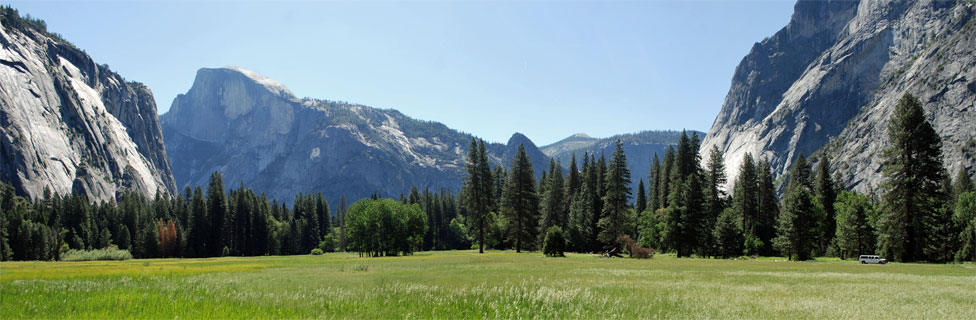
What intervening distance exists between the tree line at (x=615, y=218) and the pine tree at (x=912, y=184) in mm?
84

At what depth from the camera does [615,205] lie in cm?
6425

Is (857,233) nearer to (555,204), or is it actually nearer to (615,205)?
A: (615,205)

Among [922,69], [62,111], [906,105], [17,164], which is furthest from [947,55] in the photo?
[62,111]

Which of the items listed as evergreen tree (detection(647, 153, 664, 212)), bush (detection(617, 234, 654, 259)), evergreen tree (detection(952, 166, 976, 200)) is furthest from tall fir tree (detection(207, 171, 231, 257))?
evergreen tree (detection(952, 166, 976, 200))

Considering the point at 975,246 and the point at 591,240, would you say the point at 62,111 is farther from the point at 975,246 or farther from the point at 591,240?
the point at 975,246

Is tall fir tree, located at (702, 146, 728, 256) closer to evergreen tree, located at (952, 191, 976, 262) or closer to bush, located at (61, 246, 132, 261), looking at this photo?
evergreen tree, located at (952, 191, 976, 262)

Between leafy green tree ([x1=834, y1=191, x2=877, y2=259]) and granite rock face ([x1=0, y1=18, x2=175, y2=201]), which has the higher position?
granite rock face ([x1=0, y1=18, x2=175, y2=201])

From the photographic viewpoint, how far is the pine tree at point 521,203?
227ft

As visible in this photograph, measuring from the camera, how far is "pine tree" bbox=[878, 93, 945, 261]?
38781mm

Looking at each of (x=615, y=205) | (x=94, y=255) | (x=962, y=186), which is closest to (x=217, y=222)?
(x=94, y=255)

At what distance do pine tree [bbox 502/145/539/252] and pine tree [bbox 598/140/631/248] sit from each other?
10.2 m

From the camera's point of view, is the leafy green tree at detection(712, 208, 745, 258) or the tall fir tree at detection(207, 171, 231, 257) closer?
the leafy green tree at detection(712, 208, 745, 258)

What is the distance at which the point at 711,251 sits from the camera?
188 ft

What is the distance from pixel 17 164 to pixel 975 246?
201191 millimetres
